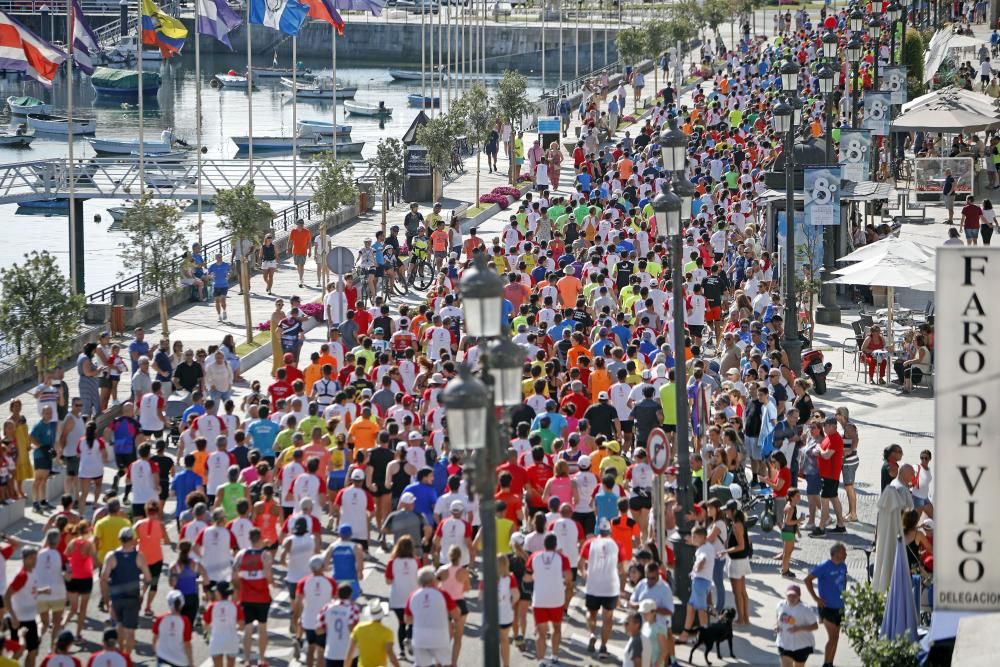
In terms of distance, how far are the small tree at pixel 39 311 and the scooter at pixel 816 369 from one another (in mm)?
10116

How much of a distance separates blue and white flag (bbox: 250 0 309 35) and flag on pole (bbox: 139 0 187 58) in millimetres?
1635

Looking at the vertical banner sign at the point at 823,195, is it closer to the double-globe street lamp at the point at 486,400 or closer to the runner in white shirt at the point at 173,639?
the runner in white shirt at the point at 173,639

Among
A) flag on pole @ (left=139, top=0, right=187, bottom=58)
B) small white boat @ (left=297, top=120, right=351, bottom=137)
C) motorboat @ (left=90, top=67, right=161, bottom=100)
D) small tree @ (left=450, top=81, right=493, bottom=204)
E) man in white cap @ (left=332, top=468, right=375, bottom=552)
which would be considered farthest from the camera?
motorboat @ (left=90, top=67, right=161, bottom=100)

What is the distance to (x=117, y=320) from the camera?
31.3 meters

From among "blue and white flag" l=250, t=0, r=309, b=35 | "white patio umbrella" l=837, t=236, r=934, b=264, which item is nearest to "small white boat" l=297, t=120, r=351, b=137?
"blue and white flag" l=250, t=0, r=309, b=35

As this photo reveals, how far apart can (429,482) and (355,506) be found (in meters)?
0.78

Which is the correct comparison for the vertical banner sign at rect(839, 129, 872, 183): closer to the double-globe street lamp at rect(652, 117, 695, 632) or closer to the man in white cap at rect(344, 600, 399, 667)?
the double-globe street lamp at rect(652, 117, 695, 632)

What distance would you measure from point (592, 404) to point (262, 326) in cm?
1131

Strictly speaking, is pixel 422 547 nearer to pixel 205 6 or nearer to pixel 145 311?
pixel 145 311

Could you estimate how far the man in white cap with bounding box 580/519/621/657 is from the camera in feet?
53.7

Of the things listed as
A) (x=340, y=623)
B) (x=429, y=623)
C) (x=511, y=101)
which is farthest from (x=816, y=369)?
(x=511, y=101)

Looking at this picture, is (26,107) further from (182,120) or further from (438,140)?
(438,140)

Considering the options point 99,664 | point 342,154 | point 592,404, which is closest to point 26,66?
point 592,404

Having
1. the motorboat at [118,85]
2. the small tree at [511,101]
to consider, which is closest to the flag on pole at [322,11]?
the small tree at [511,101]
